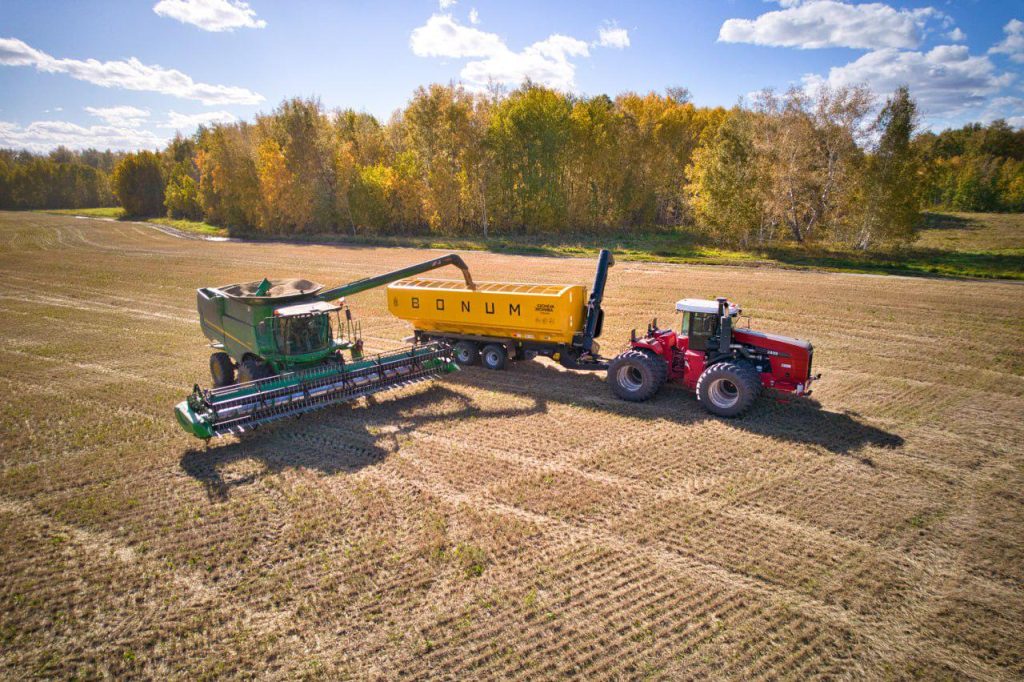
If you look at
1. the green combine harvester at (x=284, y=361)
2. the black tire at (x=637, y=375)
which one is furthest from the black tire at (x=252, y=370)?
the black tire at (x=637, y=375)

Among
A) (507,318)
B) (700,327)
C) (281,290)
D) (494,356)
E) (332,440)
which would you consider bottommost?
(332,440)

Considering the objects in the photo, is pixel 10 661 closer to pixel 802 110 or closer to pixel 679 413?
pixel 679 413

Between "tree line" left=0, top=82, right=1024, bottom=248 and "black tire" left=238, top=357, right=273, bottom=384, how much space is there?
34417 mm

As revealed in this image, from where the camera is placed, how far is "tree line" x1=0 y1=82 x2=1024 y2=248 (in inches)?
1302

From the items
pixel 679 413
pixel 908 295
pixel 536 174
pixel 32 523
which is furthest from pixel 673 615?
pixel 536 174

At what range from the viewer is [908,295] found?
2419 cm

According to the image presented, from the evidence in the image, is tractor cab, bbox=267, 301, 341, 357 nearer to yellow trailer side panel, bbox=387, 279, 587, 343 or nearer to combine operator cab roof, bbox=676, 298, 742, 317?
yellow trailer side panel, bbox=387, 279, 587, 343

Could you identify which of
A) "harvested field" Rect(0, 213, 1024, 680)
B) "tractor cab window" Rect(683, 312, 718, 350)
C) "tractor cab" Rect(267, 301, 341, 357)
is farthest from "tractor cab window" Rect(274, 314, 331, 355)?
"tractor cab window" Rect(683, 312, 718, 350)

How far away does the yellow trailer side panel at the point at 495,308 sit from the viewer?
13477mm

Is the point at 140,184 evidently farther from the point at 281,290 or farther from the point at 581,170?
the point at 281,290

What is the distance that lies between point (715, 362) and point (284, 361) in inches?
387

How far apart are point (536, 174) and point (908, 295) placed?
2928cm

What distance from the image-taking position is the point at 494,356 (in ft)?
49.0

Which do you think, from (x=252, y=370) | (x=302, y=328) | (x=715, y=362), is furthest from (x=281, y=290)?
(x=715, y=362)
